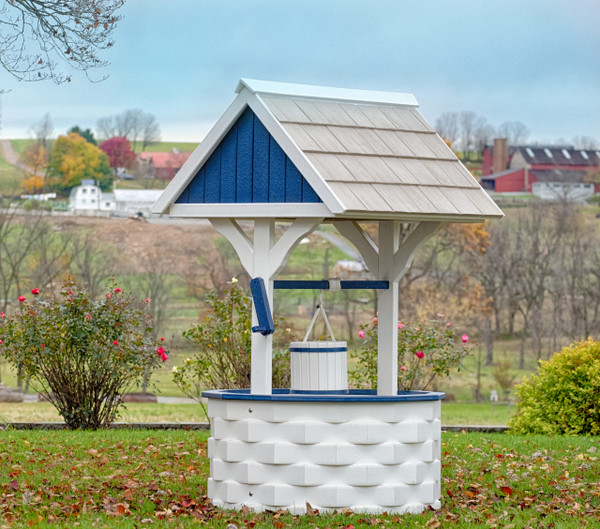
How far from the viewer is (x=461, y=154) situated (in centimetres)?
5350

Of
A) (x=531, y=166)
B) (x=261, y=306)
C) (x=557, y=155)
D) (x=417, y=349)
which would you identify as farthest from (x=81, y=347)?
(x=557, y=155)

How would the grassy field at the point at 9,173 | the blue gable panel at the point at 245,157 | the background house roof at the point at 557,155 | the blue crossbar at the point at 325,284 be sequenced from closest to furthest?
the blue gable panel at the point at 245,157 → the blue crossbar at the point at 325,284 → the background house roof at the point at 557,155 → the grassy field at the point at 9,173

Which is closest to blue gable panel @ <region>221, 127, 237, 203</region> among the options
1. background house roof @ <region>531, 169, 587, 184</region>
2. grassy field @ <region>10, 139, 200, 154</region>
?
background house roof @ <region>531, 169, 587, 184</region>

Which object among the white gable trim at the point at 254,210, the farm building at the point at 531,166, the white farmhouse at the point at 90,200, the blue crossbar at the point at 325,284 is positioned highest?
the farm building at the point at 531,166

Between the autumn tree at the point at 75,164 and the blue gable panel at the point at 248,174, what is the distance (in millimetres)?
45157

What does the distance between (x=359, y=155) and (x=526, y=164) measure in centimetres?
5017

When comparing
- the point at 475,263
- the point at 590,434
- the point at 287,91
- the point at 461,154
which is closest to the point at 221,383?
the point at 590,434

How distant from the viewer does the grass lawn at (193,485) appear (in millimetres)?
7117

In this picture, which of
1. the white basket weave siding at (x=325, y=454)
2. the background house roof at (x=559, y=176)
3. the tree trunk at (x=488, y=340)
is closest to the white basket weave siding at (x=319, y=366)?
the white basket weave siding at (x=325, y=454)

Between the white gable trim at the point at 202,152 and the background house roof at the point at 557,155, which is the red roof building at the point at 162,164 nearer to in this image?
the background house roof at the point at 557,155

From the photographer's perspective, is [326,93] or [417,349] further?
[417,349]

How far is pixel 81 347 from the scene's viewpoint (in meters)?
12.9

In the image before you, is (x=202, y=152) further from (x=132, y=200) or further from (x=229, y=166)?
(x=132, y=200)

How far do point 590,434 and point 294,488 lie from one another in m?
6.77
